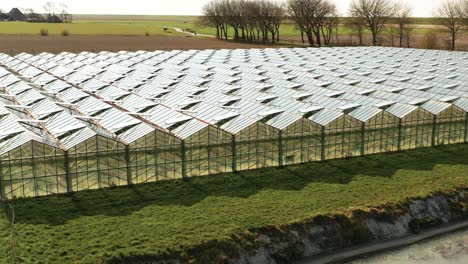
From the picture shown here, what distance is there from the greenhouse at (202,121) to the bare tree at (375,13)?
76971 millimetres

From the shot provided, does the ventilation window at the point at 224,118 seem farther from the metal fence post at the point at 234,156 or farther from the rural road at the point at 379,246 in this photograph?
the rural road at the point at 379,246

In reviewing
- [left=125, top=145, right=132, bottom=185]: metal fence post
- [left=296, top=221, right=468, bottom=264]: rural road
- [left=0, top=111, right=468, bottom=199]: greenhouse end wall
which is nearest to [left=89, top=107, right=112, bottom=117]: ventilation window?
[left=0, top=111, right=468, bottom=199]: greenhouse end wall

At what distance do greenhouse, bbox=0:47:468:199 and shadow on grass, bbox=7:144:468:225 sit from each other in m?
1.02

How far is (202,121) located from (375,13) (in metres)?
115

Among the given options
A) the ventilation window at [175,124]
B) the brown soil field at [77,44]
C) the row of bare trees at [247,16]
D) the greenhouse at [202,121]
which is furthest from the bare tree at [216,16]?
the ventilation window at [175,124]

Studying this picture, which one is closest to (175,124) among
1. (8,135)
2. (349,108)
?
(8,135)

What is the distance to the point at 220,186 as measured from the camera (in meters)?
30.2

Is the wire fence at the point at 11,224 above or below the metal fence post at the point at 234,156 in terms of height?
below

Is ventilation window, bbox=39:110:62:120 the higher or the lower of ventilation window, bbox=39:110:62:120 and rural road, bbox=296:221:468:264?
the higher

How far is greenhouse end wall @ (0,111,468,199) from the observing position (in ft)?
93.2

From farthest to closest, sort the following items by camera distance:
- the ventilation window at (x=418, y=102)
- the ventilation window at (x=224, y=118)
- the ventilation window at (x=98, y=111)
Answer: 1. the ventilation window at (x=418, y=102)
2. the ventilation window at (x=98, y=111)
3. the ventilation window at (x=224, y=118)

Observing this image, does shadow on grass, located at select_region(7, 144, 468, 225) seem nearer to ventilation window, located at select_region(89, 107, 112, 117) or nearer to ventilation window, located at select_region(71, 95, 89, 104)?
ventilation window, located at select_region(89, 107, 112, 117)

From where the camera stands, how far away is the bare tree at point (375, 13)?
13688cm

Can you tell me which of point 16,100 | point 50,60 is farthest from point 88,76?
point 50,60
